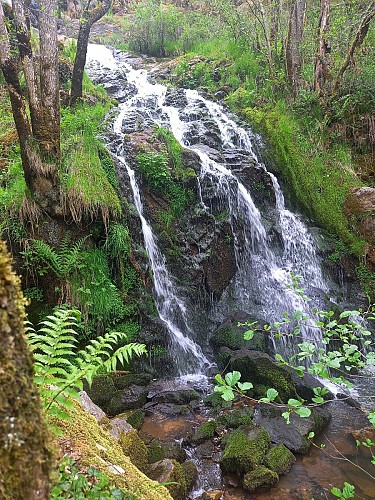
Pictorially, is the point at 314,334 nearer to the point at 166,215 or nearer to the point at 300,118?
the point at 166,215

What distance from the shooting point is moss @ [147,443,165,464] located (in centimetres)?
445

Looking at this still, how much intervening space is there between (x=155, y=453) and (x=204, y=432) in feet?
3.56

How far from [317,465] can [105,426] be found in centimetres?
307

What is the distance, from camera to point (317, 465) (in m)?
5.00

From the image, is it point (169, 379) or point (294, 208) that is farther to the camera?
point (294, 208)

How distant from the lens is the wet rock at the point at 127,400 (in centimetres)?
567

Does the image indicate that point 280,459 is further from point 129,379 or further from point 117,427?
point 129,379

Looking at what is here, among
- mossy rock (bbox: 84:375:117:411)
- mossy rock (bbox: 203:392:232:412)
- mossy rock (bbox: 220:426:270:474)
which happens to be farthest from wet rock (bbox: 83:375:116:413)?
mossy rock (bbox: 220:426:270:474)

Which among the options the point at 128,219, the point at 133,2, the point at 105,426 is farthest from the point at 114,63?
the point at 105,426

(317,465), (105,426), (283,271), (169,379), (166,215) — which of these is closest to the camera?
(105,426)

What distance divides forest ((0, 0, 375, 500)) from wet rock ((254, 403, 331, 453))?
0.12 ft

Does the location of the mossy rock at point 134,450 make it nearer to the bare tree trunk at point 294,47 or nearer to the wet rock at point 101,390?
A: the wet rock at point 101,390

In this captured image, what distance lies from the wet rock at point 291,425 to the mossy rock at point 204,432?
72 cm

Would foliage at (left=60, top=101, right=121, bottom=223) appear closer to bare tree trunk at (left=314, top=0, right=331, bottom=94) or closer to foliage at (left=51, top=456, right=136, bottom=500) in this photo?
foliage at (left=51, top=456, right=136, bottom=500)
